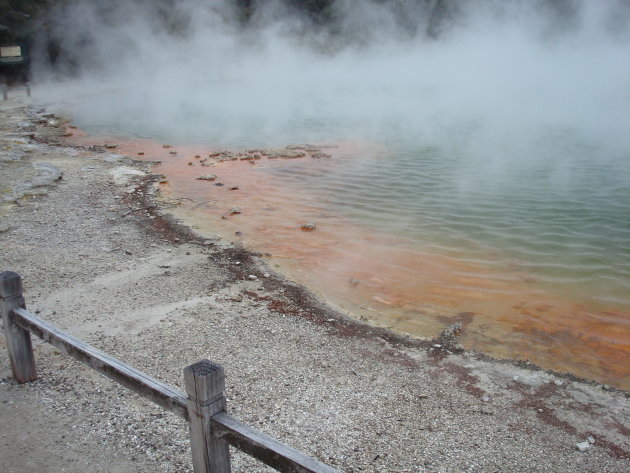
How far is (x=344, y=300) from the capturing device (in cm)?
460

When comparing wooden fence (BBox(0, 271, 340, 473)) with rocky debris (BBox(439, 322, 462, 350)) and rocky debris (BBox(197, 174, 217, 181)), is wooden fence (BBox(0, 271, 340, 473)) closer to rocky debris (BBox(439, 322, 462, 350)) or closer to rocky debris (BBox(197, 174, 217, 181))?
rocky debris (BBox(439, 322, 462, 350))

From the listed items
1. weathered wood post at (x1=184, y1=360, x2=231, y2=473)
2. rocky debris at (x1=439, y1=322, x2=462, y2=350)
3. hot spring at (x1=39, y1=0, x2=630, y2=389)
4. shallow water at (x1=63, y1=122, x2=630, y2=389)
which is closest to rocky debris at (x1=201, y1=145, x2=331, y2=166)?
hot spring at (x1=39, y1=0, x2=630, y2=389)

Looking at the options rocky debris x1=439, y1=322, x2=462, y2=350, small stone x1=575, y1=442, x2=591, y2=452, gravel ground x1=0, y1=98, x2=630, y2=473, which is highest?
gravel ground x1=0, y1=98, x2=630, y2=473

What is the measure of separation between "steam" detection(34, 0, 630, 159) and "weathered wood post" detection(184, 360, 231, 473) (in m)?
9.38

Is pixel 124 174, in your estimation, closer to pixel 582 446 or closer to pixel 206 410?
pixel 206 410

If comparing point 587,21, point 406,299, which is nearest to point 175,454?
point 406,299

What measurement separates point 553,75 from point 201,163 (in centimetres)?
1970

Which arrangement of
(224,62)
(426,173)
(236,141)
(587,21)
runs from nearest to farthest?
(426,173), (236,141), (587,21), (224,62)

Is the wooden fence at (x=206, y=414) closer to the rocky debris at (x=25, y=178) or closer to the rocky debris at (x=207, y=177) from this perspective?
the rocky debris at (x=25, y=178)

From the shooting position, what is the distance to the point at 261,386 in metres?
3.08

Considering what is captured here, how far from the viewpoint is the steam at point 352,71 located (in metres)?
13.7

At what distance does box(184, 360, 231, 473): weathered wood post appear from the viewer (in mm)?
1739

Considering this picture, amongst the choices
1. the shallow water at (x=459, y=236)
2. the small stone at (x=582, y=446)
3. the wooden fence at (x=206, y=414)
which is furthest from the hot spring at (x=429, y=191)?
the wooden fence at (x=206, y=414)

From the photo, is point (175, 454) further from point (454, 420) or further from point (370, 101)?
point (370, 101)
